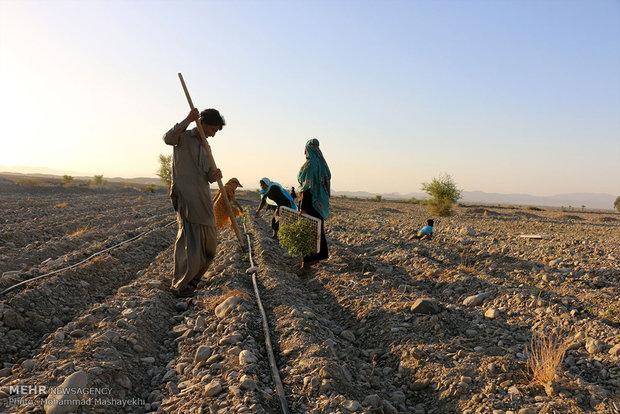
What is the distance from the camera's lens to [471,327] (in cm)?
400

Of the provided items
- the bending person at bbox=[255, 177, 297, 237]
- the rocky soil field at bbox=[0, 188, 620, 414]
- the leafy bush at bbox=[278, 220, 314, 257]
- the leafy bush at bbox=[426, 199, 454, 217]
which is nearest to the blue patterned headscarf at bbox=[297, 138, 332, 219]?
the leafy bush at bbox=[278, 220, 314, 257]

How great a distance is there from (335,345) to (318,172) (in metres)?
3.05

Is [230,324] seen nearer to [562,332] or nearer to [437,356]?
[437,356]

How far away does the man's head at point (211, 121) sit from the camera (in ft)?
16.0

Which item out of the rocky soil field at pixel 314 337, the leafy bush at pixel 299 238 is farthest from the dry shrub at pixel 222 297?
the leafy bush at pixel 299 238

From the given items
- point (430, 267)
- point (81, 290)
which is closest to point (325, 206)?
point (430, 267)

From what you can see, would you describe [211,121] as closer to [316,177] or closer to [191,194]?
[191,194]

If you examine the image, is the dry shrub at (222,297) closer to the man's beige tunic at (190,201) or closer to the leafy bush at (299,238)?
the man's beige tunic at (190,201)

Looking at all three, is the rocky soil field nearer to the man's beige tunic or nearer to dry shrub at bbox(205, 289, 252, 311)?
dry shrub at bbox(205, 289, 252, 311)

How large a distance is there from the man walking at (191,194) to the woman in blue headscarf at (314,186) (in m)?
1.61

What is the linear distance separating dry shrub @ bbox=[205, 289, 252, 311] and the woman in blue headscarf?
1824 mm

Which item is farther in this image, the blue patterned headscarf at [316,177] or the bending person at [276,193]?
the bending person at [276,193]

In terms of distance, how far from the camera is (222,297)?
459 cm

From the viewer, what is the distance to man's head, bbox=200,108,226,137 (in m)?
4.89
